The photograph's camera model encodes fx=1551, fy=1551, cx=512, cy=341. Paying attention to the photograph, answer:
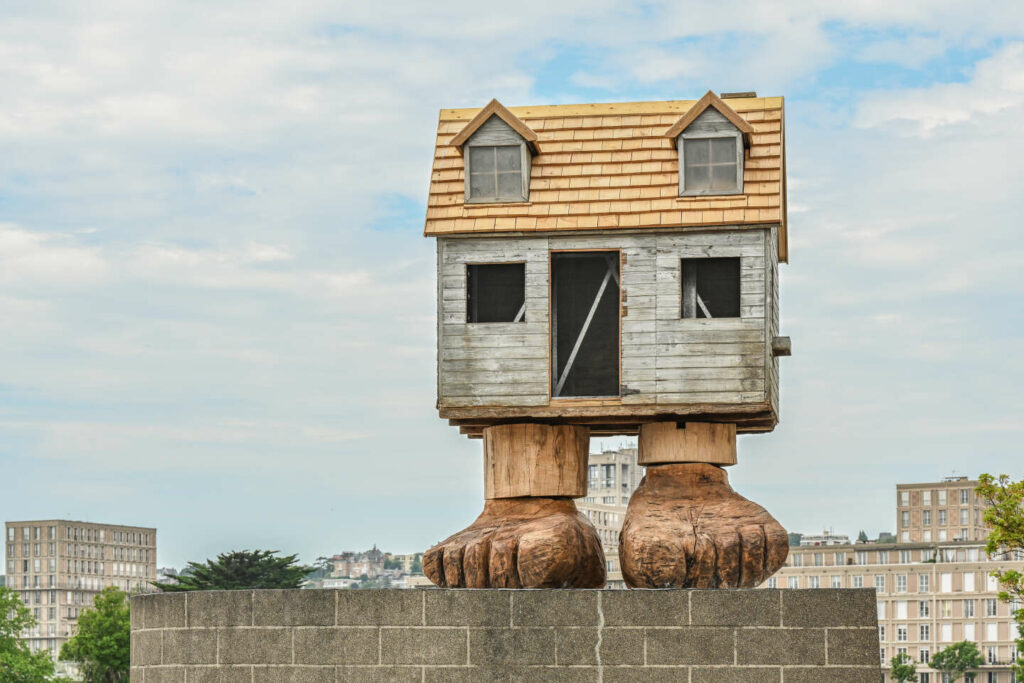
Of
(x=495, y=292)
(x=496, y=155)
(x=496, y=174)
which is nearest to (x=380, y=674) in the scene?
(x=495, y=292)

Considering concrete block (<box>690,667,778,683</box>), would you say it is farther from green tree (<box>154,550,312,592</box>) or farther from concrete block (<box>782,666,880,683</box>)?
green tree (<box>154,550,312,592</box>)

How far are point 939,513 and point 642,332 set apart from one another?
499 feet

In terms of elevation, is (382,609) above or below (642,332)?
below

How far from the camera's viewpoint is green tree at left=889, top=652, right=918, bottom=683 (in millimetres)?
119812

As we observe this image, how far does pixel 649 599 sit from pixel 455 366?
2.82 m

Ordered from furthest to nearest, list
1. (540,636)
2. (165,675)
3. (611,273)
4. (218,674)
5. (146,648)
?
(611,273)
(146,648)
(165,675)
(218,674)
(540,636)

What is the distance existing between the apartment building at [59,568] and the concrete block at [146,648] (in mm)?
170384

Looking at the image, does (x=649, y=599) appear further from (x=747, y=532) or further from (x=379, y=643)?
(x=379, y=643)

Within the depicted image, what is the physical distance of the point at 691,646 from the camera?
474 inches

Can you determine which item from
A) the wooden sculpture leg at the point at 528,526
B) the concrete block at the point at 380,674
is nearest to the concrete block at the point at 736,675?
the wooden sculpture leg at the point at 528,526

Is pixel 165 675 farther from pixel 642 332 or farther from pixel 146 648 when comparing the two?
pixel 642 332

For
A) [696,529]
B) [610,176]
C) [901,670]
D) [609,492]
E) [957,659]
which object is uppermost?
[610,176]

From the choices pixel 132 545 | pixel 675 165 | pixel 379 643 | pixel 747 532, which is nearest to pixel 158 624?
pixel 379 643

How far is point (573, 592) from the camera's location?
479 inches
